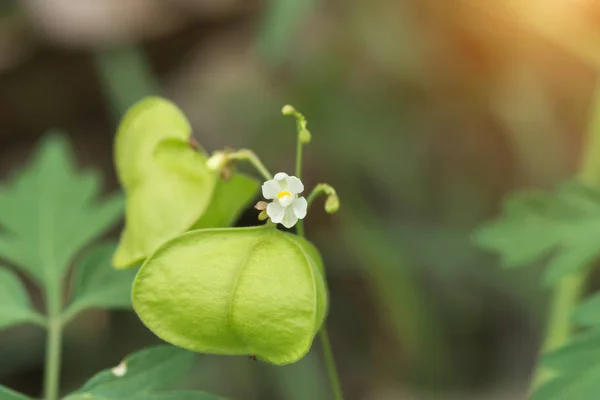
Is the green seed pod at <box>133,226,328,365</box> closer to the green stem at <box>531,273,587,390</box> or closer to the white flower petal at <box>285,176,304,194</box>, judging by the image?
the white flower petal at <box>285,176,304,194</box>

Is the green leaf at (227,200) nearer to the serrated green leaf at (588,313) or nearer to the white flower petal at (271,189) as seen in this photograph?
the white flower petal at (271,189)

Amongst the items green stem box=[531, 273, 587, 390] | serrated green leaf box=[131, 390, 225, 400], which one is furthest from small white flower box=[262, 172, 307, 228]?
green stem box=[531, 273, 587, 390]

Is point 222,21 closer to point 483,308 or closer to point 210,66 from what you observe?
point 210,66

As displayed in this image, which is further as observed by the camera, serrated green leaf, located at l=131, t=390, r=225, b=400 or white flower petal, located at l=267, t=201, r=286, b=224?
serrated green leaf, located at l=131, t=390, r=225, b=400

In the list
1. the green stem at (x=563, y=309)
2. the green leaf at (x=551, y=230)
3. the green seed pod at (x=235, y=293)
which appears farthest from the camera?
the green stem at (x=563, y=309)

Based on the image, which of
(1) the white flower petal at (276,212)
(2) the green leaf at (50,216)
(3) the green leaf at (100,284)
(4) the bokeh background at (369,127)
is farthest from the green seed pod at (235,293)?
(4) the bokeh background at (369,127)

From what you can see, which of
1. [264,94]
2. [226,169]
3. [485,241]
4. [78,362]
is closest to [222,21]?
[264,94]
